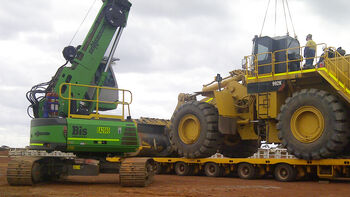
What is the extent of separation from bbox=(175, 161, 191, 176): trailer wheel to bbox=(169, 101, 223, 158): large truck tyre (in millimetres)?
511

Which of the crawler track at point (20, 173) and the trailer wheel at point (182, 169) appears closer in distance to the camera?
the crawler track at point (20, 173)

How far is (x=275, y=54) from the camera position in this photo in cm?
1661

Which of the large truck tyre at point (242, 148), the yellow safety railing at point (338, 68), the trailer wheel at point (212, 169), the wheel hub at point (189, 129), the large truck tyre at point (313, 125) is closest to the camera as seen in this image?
the large truck tyre at point (313, 125)

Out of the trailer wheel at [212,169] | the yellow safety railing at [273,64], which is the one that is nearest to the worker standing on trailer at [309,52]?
the yellow safety railing at [273,64]

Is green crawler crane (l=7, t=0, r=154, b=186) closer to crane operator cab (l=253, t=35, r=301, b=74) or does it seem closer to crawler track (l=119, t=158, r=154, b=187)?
crawler track (l=119, t=158, r=154, b=187)

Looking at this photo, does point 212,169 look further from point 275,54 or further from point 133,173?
point 133,173

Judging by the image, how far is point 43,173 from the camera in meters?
13.2

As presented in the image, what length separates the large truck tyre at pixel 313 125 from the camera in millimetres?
13266

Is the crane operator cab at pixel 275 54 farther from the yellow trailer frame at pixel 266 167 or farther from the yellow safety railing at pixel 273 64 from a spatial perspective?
the yellow trailer frame at pixel 266 167

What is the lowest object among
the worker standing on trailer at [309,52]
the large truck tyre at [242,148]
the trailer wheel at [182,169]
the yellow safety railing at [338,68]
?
the trailer wheel at [182,169]

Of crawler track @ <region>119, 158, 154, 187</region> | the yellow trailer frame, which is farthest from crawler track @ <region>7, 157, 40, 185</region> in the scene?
the yellow trailer frame

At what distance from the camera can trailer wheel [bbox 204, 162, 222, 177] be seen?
55.8 feet

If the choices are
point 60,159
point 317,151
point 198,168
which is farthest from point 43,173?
point 317,151

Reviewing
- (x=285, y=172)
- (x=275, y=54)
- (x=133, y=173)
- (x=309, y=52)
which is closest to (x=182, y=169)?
(x=285, y=172)
